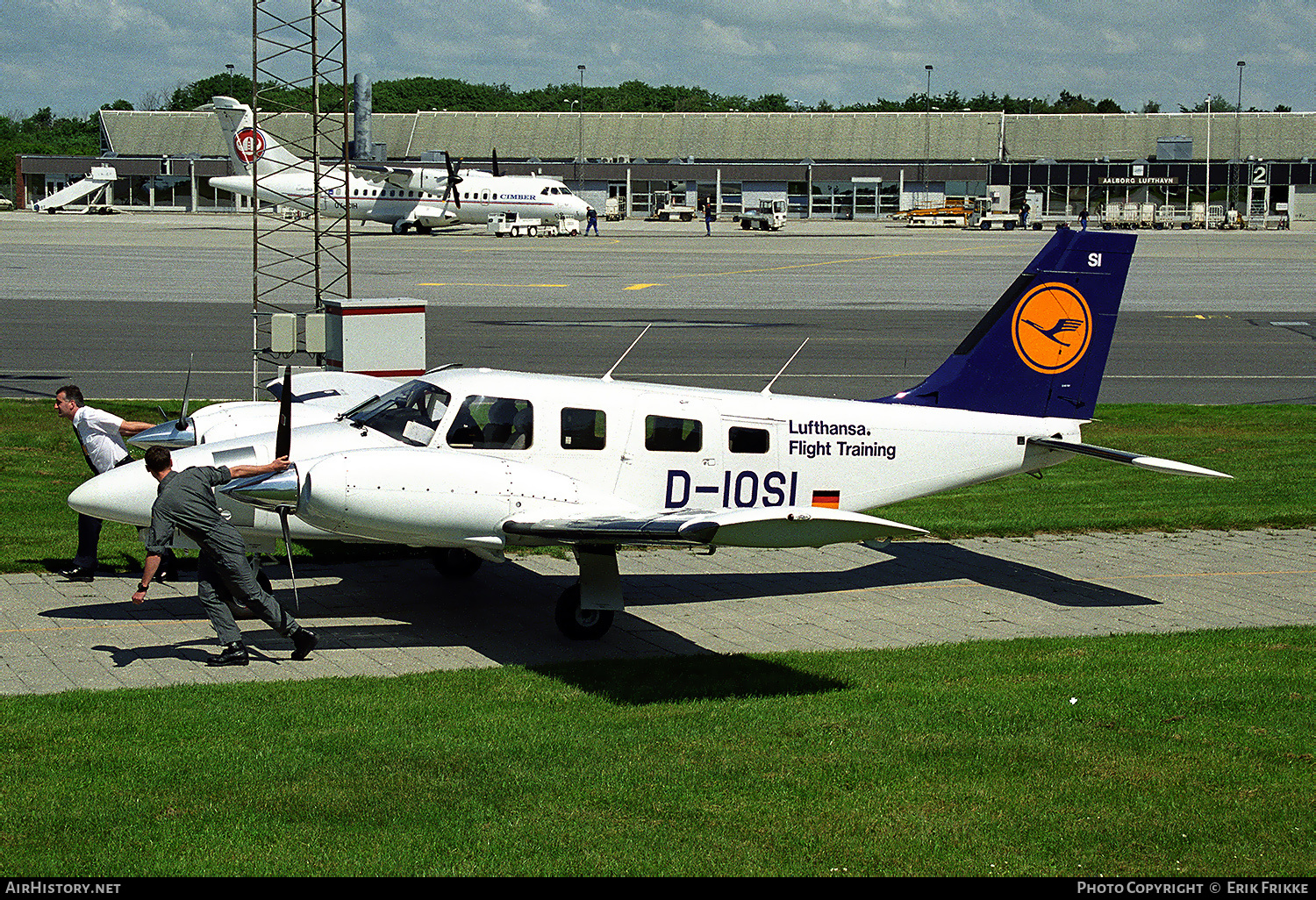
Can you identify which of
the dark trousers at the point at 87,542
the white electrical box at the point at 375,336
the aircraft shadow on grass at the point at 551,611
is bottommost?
the aircraft shadow on grass at the point at 551,611

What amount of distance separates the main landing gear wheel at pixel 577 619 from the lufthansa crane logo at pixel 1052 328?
637 cm

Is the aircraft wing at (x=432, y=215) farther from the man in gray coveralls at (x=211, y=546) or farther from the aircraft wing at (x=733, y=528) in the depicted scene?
the aircraft wing at (x=733, y=528)

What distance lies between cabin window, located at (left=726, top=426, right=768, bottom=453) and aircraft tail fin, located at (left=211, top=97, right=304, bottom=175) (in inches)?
1265

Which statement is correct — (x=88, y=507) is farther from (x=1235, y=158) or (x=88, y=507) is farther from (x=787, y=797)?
(x=1235, y=158)

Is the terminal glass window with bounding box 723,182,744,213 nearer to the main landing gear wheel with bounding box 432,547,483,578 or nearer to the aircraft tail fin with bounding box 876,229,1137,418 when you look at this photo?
the aircraft tail fin with bounding box 876,229,1137,418

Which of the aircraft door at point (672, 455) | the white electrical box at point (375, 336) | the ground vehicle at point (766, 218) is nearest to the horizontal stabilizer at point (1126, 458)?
the aircraft door at point (672, 455)

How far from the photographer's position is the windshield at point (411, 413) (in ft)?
42.7

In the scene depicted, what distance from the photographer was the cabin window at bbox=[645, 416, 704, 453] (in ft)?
44.9

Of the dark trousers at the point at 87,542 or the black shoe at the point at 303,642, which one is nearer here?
the black shoe at the point at 303,642

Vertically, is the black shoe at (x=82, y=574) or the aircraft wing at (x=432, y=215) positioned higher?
the aircraft wing at (x=432, y=215)

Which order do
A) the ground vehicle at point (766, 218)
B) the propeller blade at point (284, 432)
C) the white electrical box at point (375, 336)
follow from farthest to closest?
1. the ground vehicle at point (766, 218)
2. the white electrical box at point (375, 336)
3. the propeller blade at point (284, 432)

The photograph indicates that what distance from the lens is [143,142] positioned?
120 m

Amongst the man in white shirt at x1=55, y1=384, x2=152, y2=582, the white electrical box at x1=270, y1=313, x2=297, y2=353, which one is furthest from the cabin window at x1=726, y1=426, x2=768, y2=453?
the white electrical box at x1=270, y1=313, x2=297, y2=353

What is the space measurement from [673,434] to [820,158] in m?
113
